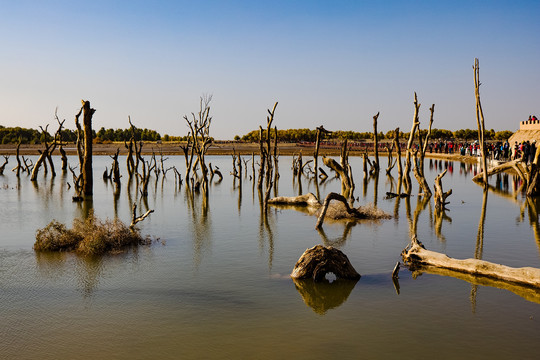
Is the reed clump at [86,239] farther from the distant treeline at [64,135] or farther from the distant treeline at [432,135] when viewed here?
the distant treeline at [432,135]

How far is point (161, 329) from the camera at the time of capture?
8.55 m

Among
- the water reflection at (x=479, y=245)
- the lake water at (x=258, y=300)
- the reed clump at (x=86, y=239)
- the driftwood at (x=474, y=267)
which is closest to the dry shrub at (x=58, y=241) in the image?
the reed clump at (x=86, y=239)

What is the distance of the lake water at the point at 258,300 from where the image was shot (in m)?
7.92

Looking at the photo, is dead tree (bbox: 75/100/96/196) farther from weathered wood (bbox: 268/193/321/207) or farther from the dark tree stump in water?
the dark tree stump in water

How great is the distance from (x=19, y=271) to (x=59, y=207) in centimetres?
1182

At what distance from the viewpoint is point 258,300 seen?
393 inches

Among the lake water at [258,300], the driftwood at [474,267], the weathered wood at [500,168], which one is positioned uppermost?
the weathered wood at [500,168]

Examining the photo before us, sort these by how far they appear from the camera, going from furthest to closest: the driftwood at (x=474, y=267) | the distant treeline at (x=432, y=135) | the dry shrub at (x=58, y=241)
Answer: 1. the distant treeline at (x=432, y=135)
2. the dry shrub at (x=58, y=241)
3. the driftwood at (x=474, y=267)

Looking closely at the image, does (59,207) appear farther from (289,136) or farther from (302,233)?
(289,136)

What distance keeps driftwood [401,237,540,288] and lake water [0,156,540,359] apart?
279 mm

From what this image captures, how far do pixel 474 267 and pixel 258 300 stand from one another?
4793mm

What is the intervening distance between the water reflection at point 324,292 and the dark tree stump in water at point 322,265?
128mm

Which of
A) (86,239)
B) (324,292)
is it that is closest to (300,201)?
(86,239)

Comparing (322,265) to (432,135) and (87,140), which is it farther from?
(432,135)
